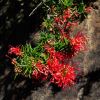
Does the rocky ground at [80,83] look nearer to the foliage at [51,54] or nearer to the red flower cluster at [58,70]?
the foliage at [51,54]

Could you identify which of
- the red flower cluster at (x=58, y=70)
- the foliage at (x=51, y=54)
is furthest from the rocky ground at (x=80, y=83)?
the red flower cluster at (x=58, y=70)

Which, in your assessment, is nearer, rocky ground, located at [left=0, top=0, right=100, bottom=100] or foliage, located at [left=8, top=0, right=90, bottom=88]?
foliage, located at [left=8, top=0, right=90, bottom=88]

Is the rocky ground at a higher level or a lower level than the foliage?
lower

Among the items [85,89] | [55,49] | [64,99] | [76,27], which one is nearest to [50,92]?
[64,99]

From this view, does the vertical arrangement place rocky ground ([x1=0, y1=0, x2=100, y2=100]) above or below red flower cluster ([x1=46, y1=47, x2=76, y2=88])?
below

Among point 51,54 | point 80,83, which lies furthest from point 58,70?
point 80,83

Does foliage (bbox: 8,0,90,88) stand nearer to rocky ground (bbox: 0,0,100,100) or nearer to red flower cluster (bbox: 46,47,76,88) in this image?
red flower cluster (bbox: 46,47,76,88)

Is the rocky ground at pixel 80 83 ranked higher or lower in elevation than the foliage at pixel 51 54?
lower

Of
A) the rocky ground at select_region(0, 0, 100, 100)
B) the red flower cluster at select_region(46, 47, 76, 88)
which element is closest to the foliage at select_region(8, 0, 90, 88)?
the red flower cluster at select_region(46, 47, 76, 88)

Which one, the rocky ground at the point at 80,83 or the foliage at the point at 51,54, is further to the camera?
the rocky ground at the point at 80,83
